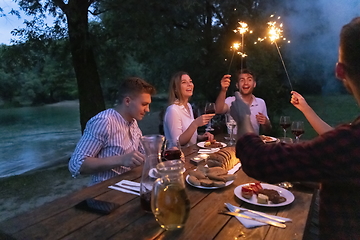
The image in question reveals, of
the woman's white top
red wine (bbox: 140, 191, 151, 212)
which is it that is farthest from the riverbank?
red wine (bbox: 140, 191, 151, 212)

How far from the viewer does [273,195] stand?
1438 millimetres

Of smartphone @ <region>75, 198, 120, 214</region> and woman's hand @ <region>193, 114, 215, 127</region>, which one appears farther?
woman's hand @ <region>193, 114, 215, 127</region>

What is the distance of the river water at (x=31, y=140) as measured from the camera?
6.93 metres

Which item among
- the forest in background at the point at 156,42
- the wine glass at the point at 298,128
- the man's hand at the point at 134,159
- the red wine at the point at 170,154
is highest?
the forest in background at the point at 156,42

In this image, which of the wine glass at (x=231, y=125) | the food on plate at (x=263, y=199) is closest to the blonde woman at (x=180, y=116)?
the wine glass at (x=231, y=125)

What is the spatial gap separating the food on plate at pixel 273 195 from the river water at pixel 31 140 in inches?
238

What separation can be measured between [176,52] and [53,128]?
28.9 ft

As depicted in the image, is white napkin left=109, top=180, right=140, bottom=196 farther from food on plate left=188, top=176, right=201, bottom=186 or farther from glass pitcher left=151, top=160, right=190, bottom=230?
glass pitcher left=151, top=160, right=190, bottom=230

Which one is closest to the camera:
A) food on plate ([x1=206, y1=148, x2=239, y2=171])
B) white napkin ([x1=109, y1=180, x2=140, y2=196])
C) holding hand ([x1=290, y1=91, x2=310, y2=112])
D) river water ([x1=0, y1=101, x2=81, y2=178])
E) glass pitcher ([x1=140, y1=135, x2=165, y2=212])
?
glass pitcher ([x1=140, y1=135, x2=165, y2=212])

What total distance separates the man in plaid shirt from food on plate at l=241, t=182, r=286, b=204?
0.29 meters

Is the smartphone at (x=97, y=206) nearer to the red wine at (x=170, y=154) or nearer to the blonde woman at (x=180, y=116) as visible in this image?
Result: the red wine at (x=170, y=154)

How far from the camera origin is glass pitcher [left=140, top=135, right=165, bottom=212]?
127 cm

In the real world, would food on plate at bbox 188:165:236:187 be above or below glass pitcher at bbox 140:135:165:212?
below

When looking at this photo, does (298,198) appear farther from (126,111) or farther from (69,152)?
(69,152)
